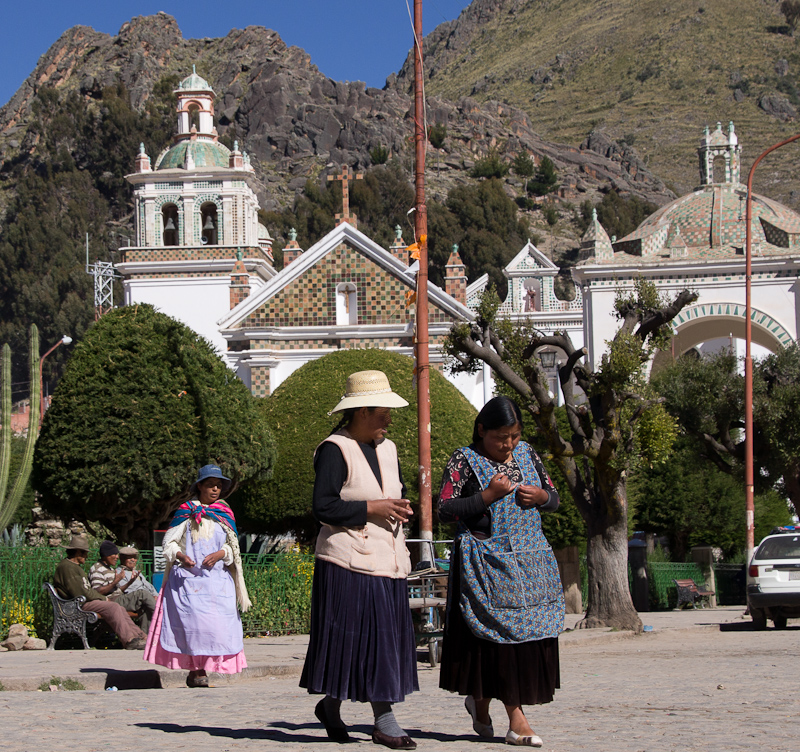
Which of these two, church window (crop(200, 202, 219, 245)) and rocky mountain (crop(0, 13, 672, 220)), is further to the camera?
rocky mountain (crop(0, 13, 672, 220))

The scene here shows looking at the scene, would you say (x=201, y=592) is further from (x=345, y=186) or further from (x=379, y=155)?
(x=379, y=155)

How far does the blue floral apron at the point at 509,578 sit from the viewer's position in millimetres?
5750

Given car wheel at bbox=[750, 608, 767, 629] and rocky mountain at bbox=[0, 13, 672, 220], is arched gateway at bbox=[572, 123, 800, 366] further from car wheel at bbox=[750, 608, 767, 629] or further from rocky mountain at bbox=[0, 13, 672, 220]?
rocky mountain at bbox=[0, 13, 672, 220]

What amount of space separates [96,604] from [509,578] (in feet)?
22.9

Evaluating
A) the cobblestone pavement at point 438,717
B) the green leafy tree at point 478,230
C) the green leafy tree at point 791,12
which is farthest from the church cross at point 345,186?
→ the green leafy tree at point 791,12

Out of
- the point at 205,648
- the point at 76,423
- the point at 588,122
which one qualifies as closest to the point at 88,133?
the point at 588,122

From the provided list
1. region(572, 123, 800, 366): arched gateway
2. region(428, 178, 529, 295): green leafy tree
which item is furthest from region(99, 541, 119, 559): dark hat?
region(428, 178, 529, 295): green leafy tree

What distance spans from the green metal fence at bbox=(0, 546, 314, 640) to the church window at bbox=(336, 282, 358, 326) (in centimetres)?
1370

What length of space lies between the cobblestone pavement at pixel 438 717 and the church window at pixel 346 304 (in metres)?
18.8

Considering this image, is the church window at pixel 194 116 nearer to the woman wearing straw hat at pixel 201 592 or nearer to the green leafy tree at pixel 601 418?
the green leafy tree at pixel 601 418

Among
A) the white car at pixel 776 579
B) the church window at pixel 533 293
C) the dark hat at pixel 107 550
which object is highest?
the church window at pixel 533 293

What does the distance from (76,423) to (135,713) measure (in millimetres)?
10491

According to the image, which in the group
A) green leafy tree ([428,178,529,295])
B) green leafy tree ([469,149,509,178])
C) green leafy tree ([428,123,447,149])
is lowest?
green leafy tree ([428,178,529,295])

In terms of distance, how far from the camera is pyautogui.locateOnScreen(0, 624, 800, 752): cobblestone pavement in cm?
563
